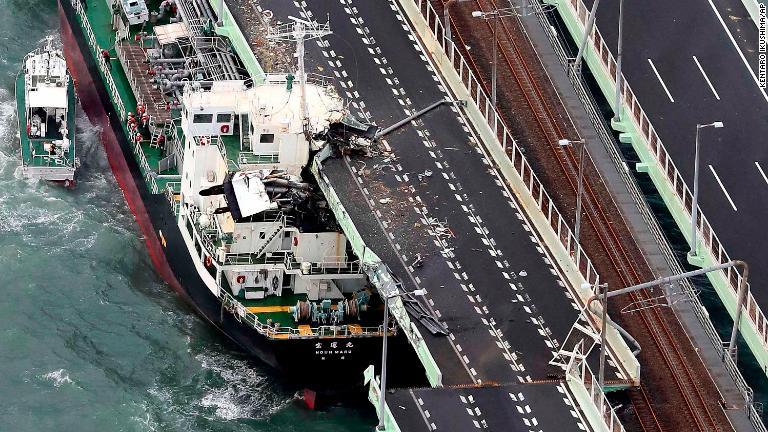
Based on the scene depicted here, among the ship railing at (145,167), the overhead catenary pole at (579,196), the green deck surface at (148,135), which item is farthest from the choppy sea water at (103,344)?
the overhead catenary pole at (579,196)

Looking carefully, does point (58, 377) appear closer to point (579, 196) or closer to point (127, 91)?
point (127, 91)

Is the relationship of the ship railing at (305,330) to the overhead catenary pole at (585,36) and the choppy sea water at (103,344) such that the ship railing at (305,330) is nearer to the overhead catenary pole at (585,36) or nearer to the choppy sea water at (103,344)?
the choppy sea water at (103,344)

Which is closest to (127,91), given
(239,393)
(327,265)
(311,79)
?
(311,79)

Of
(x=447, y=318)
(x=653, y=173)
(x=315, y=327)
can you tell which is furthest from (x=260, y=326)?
(x=653, y=173)

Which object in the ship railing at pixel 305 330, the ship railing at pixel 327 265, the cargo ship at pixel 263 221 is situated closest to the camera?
the ship railing at pixel 305 330

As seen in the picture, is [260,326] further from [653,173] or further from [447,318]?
[653,173]

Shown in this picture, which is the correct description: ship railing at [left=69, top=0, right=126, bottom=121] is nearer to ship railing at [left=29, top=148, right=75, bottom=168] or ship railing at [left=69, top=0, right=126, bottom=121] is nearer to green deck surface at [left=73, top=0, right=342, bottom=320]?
green deck surface at [left=73, top=0, right=342, bottom=320]

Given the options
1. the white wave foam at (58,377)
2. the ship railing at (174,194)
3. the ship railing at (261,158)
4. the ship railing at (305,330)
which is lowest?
the white wave foam at (58,377)
